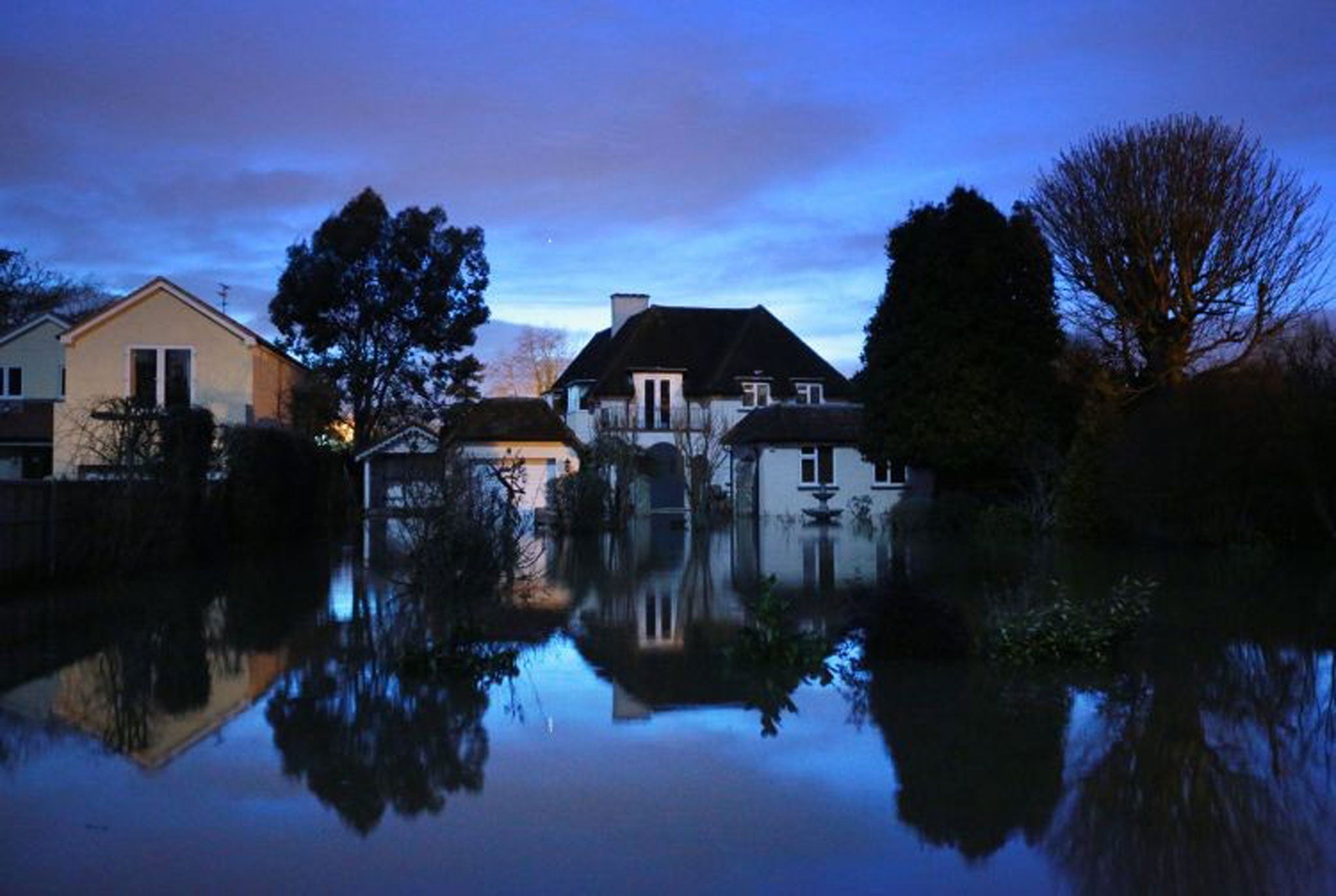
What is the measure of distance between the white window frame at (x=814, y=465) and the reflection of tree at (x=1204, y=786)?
3289cm

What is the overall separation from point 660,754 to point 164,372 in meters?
33.9

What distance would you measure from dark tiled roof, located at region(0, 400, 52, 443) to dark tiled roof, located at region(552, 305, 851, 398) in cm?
2035

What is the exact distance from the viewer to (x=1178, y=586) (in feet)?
56.9

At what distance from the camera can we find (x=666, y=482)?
51312 mm

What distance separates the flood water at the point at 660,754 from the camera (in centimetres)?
561

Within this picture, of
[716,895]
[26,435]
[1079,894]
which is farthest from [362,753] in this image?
[26,435]

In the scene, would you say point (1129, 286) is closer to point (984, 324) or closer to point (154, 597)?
point (984, 324)

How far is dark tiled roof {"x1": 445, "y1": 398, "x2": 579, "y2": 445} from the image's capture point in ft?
131

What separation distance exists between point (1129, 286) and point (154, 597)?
974 inches

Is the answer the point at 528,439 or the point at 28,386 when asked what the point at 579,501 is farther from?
the point at 28,386

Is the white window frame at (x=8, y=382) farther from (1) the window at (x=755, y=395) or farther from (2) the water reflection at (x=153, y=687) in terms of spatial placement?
(2) the water reflection at (x=153, y=687)

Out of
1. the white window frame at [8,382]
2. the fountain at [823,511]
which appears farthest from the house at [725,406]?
the white window frame at [8,382]

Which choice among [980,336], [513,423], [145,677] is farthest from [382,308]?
[145,677]

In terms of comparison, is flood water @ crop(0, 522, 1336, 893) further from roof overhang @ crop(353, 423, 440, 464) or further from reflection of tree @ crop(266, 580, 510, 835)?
roof overhang @ crop(353, 423, 440, 464)
